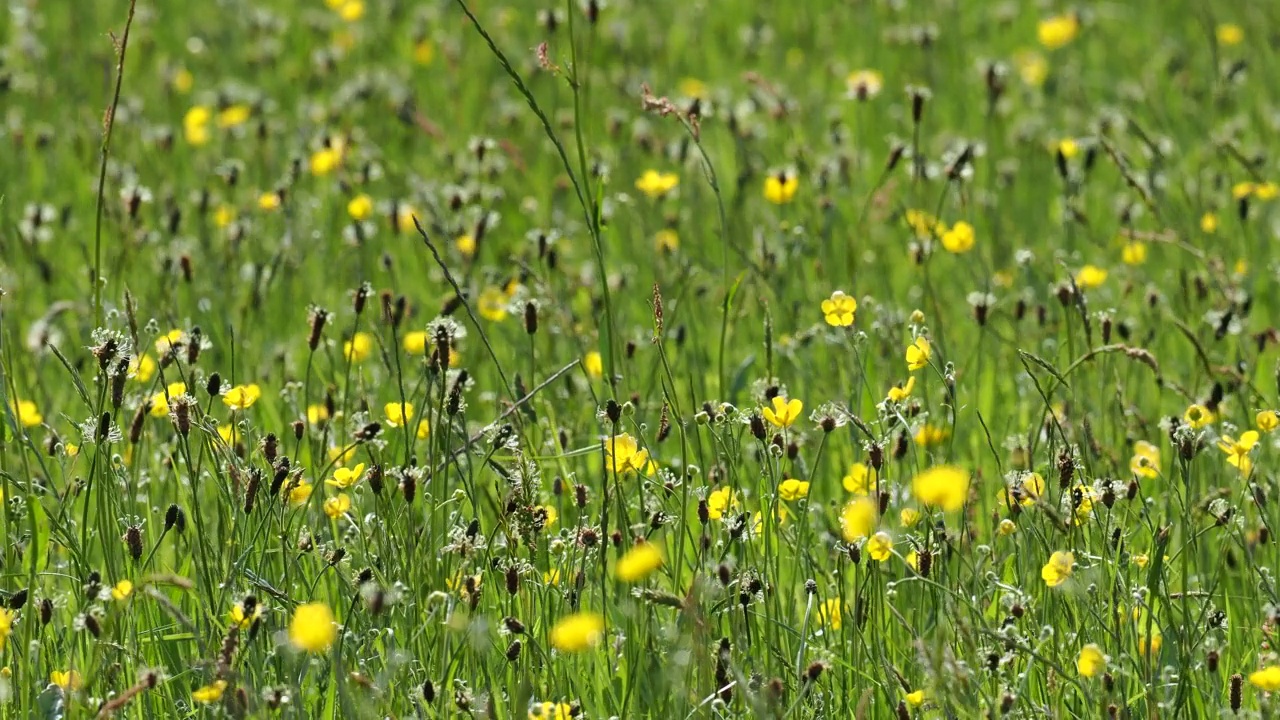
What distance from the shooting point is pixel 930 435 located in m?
3.30

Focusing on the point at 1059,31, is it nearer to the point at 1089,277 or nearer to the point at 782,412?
the point at 1089,277

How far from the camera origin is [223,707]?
2.33 meters

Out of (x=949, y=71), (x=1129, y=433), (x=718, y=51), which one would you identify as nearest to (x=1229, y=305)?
(x=1129, y=433)

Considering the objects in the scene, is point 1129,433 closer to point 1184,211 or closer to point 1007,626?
point 1007,626

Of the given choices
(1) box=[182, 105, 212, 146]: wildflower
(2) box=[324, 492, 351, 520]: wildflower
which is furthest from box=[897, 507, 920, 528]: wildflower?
(1) box=[182, 105, 212, 146]: wildflower

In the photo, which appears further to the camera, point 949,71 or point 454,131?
point 949,71

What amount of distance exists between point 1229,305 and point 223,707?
250 cm

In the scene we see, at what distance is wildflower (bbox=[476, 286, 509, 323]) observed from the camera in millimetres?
4082

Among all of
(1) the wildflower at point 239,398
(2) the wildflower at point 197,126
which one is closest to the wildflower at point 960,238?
(1) the wildflower at point 239,398

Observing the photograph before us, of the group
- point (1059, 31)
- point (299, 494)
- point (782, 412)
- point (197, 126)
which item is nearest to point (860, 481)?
point (782, 412)

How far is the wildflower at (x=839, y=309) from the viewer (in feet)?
9.89

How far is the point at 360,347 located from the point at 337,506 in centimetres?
104

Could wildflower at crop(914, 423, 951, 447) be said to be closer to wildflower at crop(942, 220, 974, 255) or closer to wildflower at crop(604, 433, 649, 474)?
wildflower at crop(604, 433, 649, 474)

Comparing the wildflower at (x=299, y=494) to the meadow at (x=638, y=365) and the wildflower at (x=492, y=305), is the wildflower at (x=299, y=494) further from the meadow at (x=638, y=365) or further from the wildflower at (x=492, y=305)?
the wildflower at (x=492, y=305)
